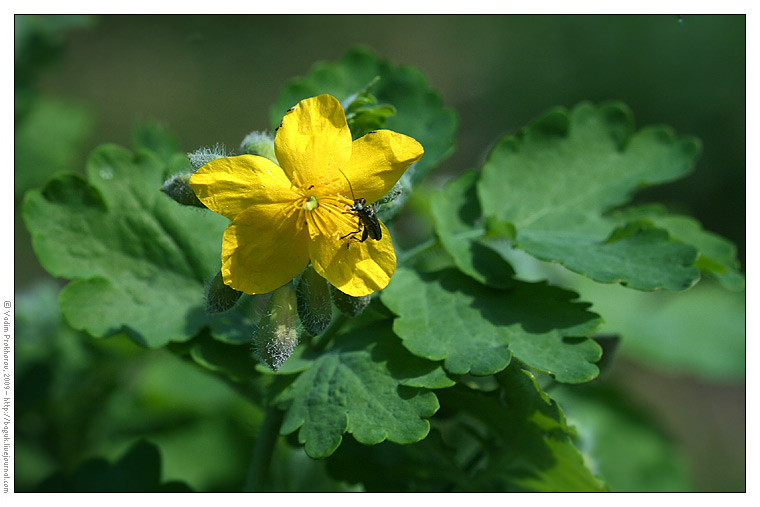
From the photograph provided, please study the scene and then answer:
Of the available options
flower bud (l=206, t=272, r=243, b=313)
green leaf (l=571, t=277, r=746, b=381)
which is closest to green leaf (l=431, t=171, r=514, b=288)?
flower bud (l=206, t=272, r=243, b=313)

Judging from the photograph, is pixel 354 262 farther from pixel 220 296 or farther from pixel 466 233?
pixel 466 233

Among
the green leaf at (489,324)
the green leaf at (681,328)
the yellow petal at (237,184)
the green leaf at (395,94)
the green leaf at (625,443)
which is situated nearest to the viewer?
the yellow petal at (237,184)

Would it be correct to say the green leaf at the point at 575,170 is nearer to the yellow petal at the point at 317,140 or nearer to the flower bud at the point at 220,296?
the yellow petal at the point at 317,140

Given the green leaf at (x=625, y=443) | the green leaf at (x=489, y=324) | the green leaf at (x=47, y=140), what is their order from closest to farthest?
the green leaf at (x=489, y=324) < the green leaf at (x=625, y=443) < the green leaf at (x=47, y=140)

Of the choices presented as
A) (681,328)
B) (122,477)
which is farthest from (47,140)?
(681,328)

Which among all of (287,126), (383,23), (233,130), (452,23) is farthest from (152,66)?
(287,126)

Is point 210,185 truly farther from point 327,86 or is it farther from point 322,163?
point 327,86

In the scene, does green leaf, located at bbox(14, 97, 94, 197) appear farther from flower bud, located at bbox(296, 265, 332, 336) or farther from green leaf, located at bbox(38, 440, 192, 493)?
flower bud, located at bbox(296, 265, 332, 336)

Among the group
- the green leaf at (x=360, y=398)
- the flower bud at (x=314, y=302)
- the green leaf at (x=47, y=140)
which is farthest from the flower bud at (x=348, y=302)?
the green leaf at (x=47, y=140)
